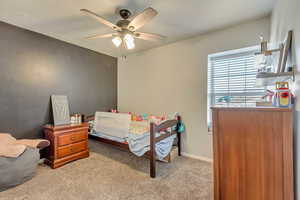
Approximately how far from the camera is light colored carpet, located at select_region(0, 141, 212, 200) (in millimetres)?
1738

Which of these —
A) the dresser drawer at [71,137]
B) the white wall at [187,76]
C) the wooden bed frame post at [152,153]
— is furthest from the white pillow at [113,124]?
the white wall at [187,76]

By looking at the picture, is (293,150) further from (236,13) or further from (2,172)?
(2,172)

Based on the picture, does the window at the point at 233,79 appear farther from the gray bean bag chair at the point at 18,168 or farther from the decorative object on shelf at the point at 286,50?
the gray bean bag chair at the point at 18,168

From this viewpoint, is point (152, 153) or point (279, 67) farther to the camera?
point (152, 153)

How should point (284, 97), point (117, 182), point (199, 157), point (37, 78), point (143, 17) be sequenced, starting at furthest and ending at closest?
1. point (199, 157)
2. point (37, 78)
3. point (117, 182)
4. point (143, 17)
5. point (284, 97)

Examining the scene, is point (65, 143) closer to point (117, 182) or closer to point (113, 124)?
point (113, 124)

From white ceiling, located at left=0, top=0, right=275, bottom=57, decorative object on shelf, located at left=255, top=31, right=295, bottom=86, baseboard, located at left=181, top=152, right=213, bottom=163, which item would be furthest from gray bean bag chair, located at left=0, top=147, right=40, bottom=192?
decorative object on shelf, located at left=255, top=31, right=295, bottom=86

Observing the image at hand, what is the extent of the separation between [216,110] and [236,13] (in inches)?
68.8

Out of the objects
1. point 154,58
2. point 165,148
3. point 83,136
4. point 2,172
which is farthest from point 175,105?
point 2,172

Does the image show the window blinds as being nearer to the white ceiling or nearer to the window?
the window

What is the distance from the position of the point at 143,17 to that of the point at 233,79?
1936 mm

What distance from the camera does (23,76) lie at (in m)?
2.46

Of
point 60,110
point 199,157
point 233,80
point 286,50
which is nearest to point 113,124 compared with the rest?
point 60,110

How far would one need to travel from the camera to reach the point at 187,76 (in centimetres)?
288
